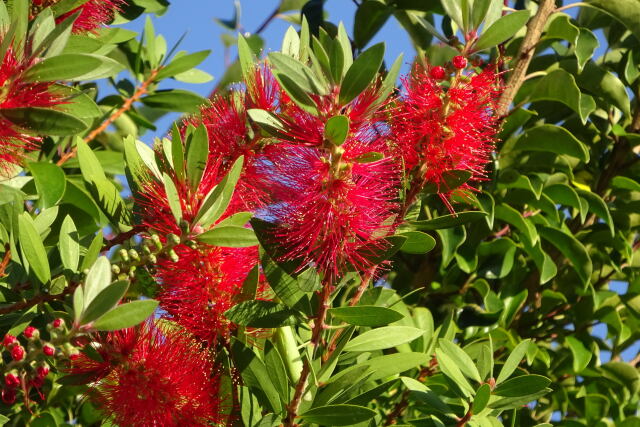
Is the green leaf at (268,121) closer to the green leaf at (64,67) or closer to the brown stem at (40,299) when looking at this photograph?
the green leaf at (64,67)

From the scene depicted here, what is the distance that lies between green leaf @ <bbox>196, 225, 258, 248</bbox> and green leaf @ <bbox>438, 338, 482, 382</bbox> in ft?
1.46

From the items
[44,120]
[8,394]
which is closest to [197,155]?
[44,120]

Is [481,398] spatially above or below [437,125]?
below

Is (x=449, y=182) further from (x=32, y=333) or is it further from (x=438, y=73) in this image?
(x=32, y=333)

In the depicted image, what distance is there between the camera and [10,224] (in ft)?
4.63

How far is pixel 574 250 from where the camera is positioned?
1.97 m

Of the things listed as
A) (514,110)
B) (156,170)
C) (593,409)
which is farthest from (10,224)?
(593,409)

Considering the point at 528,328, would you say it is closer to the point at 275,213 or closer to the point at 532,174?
the point at 532,174

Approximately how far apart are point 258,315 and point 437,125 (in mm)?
369

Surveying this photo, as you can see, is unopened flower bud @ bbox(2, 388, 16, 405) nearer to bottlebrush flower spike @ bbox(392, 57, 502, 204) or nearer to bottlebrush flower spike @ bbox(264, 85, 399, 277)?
bottlebrush flower spike @ bbox(264, 85, 399, 277)

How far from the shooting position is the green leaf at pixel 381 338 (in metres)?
1.30

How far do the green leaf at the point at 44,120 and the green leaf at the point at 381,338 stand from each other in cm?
51

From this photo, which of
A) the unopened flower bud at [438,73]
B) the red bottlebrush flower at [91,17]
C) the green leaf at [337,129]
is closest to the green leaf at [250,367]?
the green leaf at [337,129]

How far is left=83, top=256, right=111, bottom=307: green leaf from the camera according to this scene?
1.02 meters
